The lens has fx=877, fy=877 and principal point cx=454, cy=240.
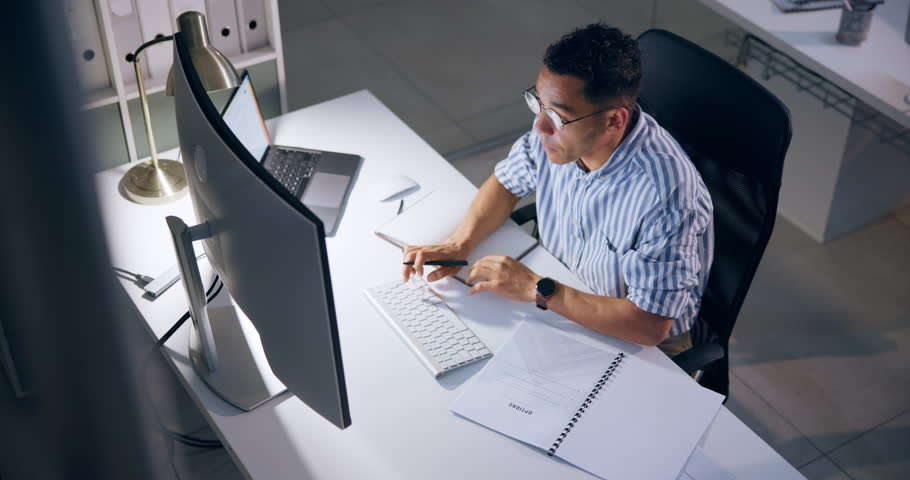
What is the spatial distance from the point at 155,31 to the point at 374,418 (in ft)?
3.55

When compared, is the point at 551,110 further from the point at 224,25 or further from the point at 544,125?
the point at 224,25

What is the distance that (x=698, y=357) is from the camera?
1.65 meters

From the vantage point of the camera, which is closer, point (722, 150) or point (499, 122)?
point (722, 150)

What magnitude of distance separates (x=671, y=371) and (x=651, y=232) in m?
0.26

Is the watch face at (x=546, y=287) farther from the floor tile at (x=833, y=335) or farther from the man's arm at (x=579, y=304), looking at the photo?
the floor tile at (x=833, y=335)

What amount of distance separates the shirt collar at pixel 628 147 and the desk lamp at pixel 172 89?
743 millimetres

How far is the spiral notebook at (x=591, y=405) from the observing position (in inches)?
55.5

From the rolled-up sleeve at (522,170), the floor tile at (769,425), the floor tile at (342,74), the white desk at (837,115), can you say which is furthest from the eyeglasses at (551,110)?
the floor tile at (342,74)

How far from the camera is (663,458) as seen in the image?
4.59ft

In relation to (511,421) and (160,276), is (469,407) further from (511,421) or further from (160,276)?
(160,276)

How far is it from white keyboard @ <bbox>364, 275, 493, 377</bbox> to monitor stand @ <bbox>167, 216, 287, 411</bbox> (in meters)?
0.25

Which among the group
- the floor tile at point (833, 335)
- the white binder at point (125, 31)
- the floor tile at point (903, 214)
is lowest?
the floor tile at point (833, 335)

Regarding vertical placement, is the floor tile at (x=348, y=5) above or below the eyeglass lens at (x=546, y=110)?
below

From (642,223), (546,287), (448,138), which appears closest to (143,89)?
(546,287)
